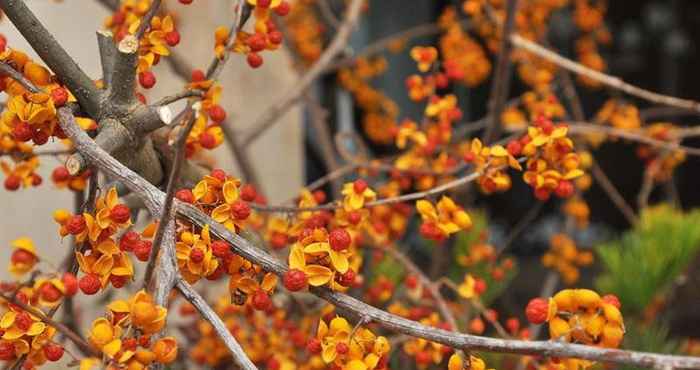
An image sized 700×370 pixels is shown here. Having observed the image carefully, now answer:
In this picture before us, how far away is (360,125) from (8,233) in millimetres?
1812

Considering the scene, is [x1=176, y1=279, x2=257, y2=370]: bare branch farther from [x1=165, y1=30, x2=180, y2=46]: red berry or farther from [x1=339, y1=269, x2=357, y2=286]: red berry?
[x1=165, y1=30, x2=180, y2=46]: red berry

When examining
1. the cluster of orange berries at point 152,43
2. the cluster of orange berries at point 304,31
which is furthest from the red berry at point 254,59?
the cluster of orange berries at point 304,31

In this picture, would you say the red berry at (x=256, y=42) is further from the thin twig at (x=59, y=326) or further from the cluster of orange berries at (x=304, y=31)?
the cluster of orange berries at (x=304, y=31)

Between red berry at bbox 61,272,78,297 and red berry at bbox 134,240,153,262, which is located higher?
red berry at bbox 61,272,78,297

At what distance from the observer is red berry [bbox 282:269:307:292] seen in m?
0.73

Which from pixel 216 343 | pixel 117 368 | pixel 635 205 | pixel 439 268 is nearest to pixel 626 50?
pixel 635 205

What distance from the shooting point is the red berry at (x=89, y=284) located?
2.41ft

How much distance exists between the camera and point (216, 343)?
1.53 m

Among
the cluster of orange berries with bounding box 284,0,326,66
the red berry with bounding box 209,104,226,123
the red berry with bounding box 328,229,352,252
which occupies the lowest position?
the cluster of orange berries with bounding box 284,0,326,66

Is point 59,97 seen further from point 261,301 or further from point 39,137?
point 261,301

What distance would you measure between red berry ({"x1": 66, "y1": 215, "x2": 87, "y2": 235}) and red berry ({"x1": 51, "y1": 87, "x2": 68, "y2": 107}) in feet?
0.44

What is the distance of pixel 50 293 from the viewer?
70 cm

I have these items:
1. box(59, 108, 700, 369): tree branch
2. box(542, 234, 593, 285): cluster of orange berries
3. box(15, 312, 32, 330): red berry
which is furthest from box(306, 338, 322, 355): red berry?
box(542, 234, 593, 285): cluster of orange berries

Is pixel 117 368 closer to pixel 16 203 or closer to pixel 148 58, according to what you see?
pixel 148 58
